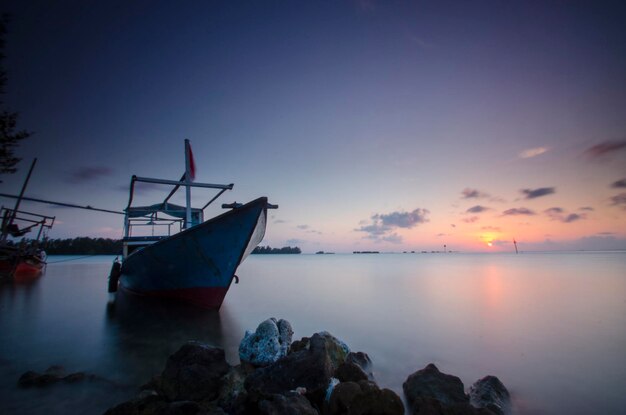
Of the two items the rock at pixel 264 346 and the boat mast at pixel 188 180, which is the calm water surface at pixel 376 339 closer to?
the rock at pixel 264 346

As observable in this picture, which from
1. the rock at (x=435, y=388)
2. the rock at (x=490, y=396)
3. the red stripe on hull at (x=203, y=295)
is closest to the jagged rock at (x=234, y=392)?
the rock at (x=435, y=388)

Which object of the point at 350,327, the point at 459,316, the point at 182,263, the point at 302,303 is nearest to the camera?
the point at 182,263

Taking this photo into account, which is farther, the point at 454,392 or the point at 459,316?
the point at 459,316

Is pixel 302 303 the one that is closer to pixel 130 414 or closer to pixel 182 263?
pixel 182 263

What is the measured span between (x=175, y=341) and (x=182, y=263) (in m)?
2.91

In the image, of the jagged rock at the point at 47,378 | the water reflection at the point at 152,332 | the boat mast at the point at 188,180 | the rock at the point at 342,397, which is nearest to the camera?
the rock at the point at 342,397

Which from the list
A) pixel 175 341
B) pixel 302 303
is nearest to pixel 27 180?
pixel 175 341

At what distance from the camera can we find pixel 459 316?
12.3 m

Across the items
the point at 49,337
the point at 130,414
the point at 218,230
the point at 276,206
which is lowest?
the point at 49,337

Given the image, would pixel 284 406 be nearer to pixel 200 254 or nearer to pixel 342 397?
pixel 342 397

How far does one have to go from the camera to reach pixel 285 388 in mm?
3898

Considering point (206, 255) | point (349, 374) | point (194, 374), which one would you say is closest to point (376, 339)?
point (349, 374)

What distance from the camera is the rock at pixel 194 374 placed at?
12.9 ft

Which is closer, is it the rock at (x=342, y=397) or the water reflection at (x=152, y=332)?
the rock at (x=342, y=397)
